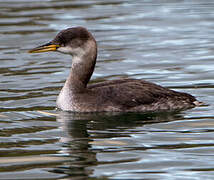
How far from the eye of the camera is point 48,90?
14.2 metres

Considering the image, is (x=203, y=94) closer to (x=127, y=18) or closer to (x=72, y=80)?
(x=72, y=80)

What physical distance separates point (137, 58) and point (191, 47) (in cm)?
188

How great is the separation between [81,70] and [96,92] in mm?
543

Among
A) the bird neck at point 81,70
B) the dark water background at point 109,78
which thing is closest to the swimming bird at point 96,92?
the bird neck at point 81,70

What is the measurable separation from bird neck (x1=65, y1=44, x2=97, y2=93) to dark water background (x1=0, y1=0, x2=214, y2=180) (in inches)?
22.8

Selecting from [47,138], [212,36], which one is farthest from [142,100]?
[212,36]

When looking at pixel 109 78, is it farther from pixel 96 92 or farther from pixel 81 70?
pixel 96 92

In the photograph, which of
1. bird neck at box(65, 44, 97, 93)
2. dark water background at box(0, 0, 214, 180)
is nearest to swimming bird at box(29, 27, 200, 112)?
bird neck at box(65, 44, 97, 93)

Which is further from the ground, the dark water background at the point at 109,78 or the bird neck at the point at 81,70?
the bird neck at the point at 81,70

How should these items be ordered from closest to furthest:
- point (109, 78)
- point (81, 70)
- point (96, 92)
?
point (96, 92) < point (81, 70) < point (109, 78)

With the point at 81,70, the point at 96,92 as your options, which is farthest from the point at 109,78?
the point at 96,92

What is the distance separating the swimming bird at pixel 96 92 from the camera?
41.1ft

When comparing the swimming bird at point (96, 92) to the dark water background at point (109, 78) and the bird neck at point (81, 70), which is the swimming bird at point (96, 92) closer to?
the bird neck at point (81, 70)

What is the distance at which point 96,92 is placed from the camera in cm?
1263
